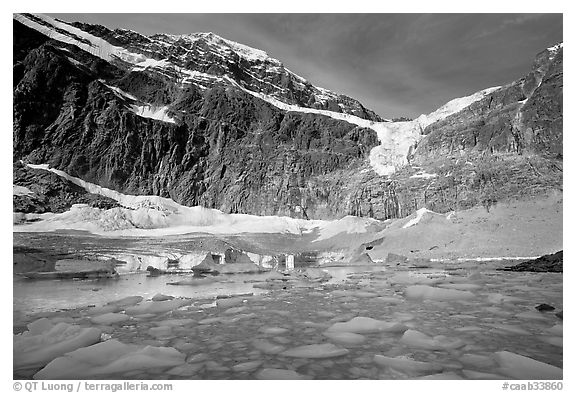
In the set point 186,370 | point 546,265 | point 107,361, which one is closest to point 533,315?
point 186,370

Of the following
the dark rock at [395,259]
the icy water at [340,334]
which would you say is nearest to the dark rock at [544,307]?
the icy water at [340,334]

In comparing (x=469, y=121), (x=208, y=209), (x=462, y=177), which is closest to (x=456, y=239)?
(x=462, y=177)

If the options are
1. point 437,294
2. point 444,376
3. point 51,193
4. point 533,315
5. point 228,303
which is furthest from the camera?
point 51,193

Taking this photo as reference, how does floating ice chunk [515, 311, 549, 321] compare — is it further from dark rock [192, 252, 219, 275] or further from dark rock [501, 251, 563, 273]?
dark rock [192, 252, 219, 275]

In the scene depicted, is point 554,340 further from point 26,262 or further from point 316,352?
point 26,262

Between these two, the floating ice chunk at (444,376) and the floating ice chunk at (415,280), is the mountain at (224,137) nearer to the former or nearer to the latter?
the floating ice chunk at (415,280)

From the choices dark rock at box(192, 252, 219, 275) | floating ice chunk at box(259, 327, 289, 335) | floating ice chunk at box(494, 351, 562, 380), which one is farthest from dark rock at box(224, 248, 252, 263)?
floating ice chunk at box(494, 351, 562, 380)

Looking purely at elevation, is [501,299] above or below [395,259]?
above

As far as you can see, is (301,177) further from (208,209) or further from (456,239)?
(456,239)
